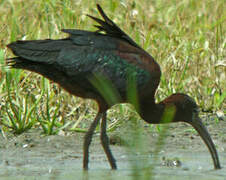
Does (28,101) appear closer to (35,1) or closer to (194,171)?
(194,171)

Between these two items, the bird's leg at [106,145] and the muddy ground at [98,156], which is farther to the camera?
the bird's leg at [106,145]

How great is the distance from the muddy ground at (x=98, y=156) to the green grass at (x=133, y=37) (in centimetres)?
16

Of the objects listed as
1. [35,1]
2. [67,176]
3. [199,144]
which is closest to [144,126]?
[199,144]

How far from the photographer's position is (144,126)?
267 inches

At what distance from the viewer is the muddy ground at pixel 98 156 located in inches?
207

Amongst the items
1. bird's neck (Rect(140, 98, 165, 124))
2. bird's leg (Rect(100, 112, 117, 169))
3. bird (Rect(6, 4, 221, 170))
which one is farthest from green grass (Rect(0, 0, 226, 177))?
bird (Rect(6, 4, 221, 170))

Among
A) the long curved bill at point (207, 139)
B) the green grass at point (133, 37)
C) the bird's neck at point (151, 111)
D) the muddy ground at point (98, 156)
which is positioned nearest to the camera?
the muddy ground at point (98, 156)

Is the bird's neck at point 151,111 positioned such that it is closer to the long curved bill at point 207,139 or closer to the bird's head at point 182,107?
the bird's head at point 182,107

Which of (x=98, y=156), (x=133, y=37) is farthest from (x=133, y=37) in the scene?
(x=98, y=156)

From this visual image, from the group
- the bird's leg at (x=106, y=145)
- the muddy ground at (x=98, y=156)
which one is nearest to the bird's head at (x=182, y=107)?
the muddy ground at (x=98, y=156)

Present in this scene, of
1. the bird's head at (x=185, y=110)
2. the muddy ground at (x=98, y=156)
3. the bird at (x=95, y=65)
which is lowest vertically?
the muddy ground at (x=98, y=156)

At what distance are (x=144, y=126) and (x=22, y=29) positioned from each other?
7.65 feet

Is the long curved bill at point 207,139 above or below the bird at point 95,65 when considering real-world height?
below

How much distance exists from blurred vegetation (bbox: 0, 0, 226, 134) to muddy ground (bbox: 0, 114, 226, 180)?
0.16 metres
